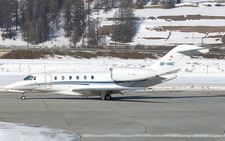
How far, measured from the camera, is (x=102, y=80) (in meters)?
29.2

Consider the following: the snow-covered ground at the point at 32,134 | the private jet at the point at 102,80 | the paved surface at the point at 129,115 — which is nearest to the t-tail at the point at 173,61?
the private jet at the point at 102,80

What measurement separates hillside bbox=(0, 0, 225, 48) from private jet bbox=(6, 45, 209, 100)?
235 feet

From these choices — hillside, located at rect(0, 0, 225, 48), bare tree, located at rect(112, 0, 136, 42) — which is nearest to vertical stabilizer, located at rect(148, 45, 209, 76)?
hillside, located at rect(0, 0, 225, 48)

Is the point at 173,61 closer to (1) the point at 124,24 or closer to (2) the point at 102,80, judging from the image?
(2) the point at 102,80

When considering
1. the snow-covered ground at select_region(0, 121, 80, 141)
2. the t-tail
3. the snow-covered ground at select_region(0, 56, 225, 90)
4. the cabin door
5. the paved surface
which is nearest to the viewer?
the snow-covered ground at select_region(0, 121, 80, 141)

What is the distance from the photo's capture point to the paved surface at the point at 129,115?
58.4 ft

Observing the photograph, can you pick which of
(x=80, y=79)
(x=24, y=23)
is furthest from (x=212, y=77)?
(x=24, y=23)

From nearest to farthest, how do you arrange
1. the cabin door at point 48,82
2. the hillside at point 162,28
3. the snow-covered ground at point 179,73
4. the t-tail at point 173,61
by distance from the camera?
the cabin door at point 48,82 < the t-tail at point 173,61 < the snow-covered ground at point 179,73 < the hillside at point 162,28

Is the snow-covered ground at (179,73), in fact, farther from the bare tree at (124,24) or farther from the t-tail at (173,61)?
the bare tree at (124,24)

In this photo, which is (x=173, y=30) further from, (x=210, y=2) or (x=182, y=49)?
(x=182, y=49)

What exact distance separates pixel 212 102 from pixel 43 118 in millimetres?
11398

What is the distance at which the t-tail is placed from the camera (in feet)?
97.1

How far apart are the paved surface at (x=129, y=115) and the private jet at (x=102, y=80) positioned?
69 centimetres

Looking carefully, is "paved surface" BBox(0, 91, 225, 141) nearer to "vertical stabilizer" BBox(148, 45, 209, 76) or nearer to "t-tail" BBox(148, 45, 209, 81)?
"t-tail" BBox(148, 45, 209, 81)
